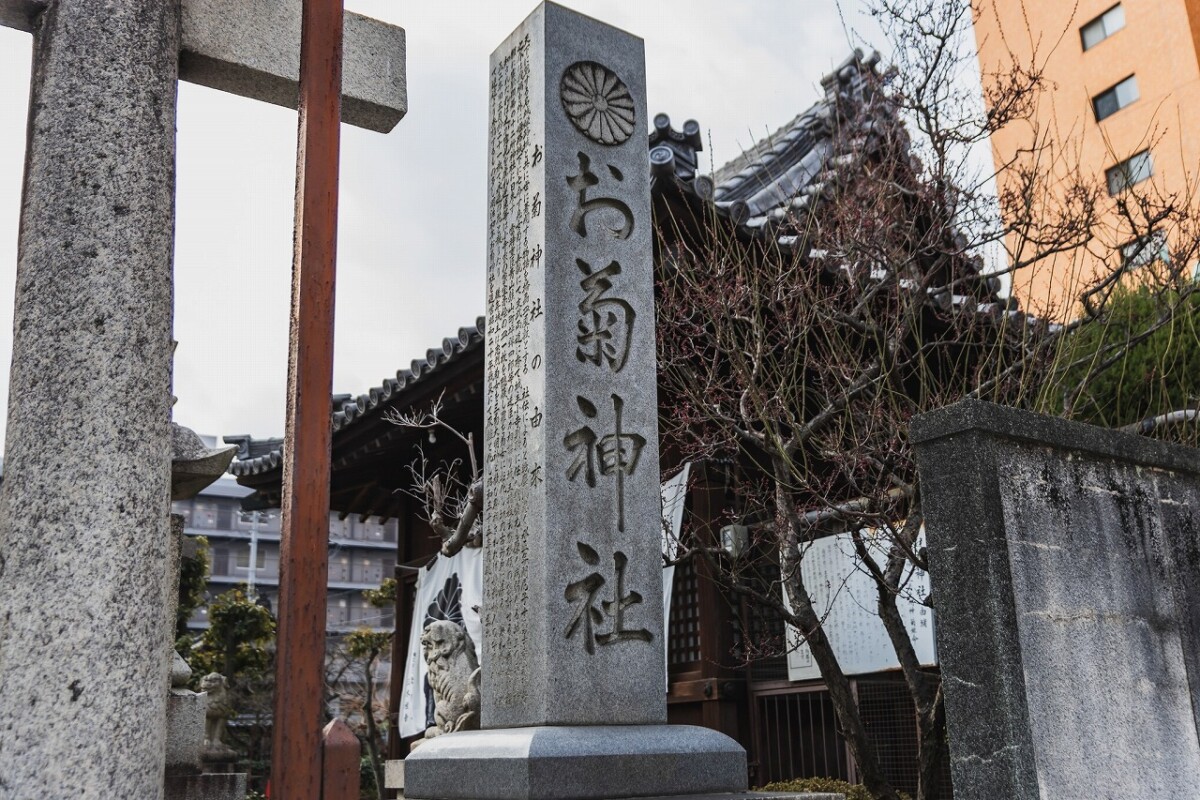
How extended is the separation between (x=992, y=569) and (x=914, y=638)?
496 cm

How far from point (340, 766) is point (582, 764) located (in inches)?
94.5

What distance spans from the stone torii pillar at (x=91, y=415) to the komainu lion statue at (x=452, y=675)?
628 cm

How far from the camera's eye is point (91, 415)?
2.27m

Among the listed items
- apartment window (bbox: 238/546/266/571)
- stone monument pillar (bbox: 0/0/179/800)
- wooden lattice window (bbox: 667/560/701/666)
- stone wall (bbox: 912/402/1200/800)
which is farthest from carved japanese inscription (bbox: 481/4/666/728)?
apartment window (bbox: 238/546/266/571)

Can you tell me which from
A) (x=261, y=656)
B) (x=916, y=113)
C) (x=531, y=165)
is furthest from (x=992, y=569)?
(x=261, y=656)

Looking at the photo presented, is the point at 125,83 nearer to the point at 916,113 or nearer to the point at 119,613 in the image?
the point at 119,613

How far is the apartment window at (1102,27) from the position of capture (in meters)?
26.0

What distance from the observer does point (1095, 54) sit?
86.7 ft

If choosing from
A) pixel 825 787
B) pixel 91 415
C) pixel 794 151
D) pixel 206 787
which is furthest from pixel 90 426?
pixel 794 151

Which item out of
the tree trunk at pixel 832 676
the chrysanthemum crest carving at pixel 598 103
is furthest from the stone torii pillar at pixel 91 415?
the tree trunk at pixel 832 676

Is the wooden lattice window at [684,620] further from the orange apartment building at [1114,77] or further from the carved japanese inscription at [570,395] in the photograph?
the orange apartment building at [1114,77]

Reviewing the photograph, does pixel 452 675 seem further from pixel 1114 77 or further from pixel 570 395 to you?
pixel 1114 77

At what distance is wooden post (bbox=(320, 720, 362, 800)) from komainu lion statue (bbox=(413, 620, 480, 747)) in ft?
21.6

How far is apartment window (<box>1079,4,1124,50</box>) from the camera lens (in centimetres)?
2597
